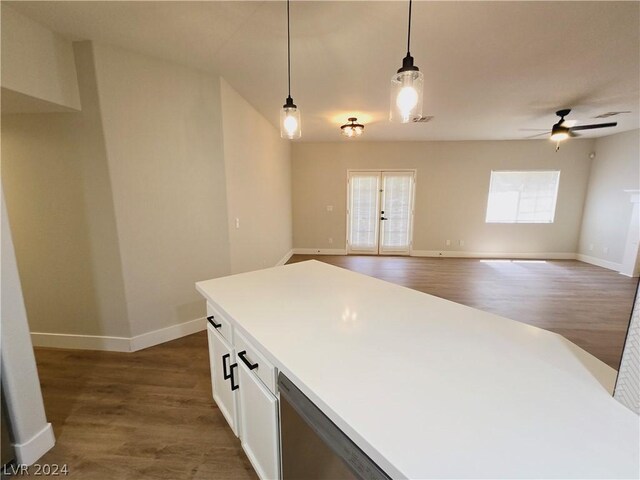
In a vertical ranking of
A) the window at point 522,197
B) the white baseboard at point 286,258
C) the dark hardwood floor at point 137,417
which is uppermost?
the window at point 522,197

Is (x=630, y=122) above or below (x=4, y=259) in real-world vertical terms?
above

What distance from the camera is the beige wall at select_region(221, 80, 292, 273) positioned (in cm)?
311

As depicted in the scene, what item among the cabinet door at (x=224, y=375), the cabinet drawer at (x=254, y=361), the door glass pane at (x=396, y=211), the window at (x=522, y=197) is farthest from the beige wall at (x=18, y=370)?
the window at (x=522, y=197)

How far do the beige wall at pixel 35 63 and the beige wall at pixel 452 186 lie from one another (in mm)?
4479

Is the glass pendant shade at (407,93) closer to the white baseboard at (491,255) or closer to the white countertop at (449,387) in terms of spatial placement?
the white countertop at (449,387)

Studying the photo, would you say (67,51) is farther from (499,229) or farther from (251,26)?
(499,229)

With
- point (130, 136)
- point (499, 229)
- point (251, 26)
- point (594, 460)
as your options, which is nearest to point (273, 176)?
point (130, 136)

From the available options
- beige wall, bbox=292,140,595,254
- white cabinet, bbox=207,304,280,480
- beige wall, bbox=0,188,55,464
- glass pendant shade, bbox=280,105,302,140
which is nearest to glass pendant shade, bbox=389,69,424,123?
glass pendant shade, bbox=280,105,302,140

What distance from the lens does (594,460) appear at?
0.55 metres

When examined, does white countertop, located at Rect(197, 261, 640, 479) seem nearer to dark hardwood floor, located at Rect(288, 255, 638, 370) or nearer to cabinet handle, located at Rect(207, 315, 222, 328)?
cabinet handle, located at Rect(207, 315, 222, 328)

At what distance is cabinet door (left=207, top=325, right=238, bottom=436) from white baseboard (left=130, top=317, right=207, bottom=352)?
1.32 metres

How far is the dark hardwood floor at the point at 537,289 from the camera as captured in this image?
305cm

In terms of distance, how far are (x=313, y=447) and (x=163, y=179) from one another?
100 inches

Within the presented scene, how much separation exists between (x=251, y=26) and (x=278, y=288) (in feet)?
6.19
